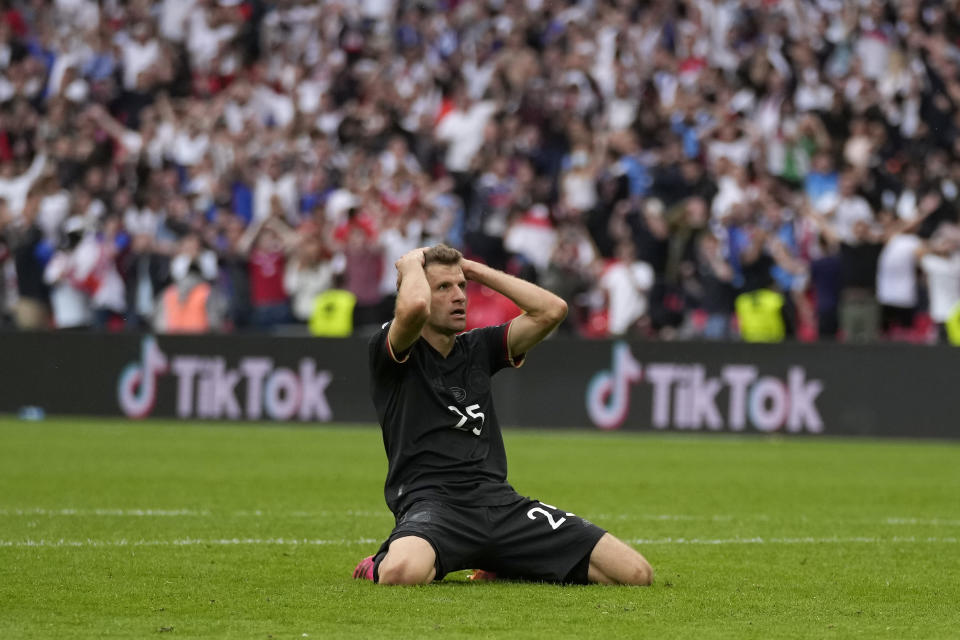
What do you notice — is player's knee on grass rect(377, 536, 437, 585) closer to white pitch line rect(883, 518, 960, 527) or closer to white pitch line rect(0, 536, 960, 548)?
white pitch line rect(0, 536, 960, 548)

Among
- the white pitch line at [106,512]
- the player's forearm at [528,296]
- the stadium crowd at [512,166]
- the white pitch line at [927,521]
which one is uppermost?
the stadium crowd at [512,166]

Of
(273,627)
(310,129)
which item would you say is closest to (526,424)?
(310,129)

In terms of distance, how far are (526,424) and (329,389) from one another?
8.03ft

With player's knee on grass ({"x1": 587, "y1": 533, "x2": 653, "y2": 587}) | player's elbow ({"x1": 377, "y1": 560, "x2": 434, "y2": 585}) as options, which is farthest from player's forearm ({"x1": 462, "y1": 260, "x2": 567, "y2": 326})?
player's elbow ({"x1": 377, "y1": 560, "x2": 434, "y2": 585})

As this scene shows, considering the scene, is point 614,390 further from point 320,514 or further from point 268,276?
point 320,514

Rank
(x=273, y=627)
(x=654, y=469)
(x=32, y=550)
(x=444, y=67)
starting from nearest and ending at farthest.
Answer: (x=273, y=627), (x=32, y=550), (x=654, y=469), (x=444, y=67)

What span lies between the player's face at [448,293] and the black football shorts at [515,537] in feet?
2.82

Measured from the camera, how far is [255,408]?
19.6 meters

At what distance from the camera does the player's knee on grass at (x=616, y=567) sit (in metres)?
7.46

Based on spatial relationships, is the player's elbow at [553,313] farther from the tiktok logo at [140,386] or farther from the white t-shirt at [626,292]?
the tiktok logo at [140,386]

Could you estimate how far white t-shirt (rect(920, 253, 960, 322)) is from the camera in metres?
18.9

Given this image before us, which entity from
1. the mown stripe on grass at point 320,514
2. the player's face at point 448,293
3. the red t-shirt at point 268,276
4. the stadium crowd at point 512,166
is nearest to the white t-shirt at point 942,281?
the stadium crowd at point 512,166

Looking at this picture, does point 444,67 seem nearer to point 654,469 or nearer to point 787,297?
point 787,297

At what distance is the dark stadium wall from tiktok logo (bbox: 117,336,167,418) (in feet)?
0.04
